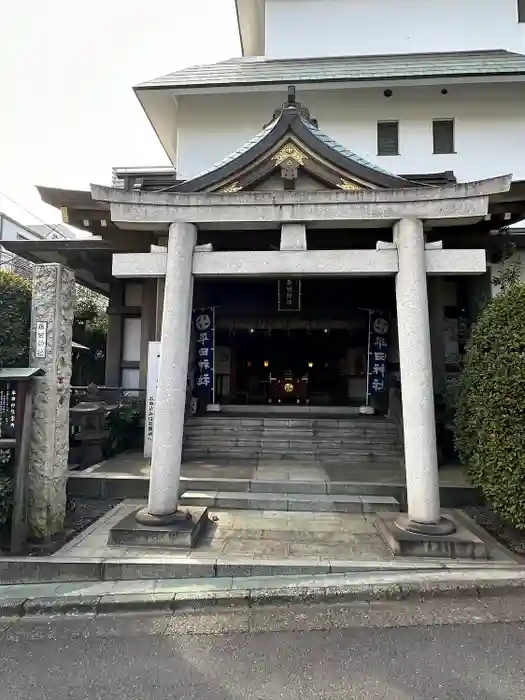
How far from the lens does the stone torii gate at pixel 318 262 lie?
5.86 metres

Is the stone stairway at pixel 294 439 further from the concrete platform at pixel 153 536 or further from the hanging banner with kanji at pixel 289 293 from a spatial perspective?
the concrete platform at pixel 153 536

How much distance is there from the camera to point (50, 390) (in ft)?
18.9

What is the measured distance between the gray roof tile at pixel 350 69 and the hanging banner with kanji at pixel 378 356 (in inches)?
301

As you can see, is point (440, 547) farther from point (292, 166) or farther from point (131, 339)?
point (131, 339)

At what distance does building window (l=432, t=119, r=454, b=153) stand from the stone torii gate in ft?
30.1

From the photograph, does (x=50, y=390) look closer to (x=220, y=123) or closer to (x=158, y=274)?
(x=158, y=274)

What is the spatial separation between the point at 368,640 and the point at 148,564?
266cm

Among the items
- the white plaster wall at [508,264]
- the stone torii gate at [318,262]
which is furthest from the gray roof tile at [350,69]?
the stone torii gate at [318,262]

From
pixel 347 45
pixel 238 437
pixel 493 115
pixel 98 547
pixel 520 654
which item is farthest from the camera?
pixel 347 45

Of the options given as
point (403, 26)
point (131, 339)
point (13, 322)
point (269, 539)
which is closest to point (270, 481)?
point (269, 539)

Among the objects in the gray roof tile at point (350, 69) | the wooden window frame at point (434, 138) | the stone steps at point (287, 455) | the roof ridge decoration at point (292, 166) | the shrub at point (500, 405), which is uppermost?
the gray roof tile at point (350, 69)

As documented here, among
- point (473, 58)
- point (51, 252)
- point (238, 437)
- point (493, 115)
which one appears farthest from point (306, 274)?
point (473, 58)

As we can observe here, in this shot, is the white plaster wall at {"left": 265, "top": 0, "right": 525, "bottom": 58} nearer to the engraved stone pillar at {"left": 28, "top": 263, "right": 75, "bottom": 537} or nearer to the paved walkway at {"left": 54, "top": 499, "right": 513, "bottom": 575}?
the engraved stone pillar at {"left": 28, "top": 263, "right": 75, "bottom": 537}

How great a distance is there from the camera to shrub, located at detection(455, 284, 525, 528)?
5.42 meters
